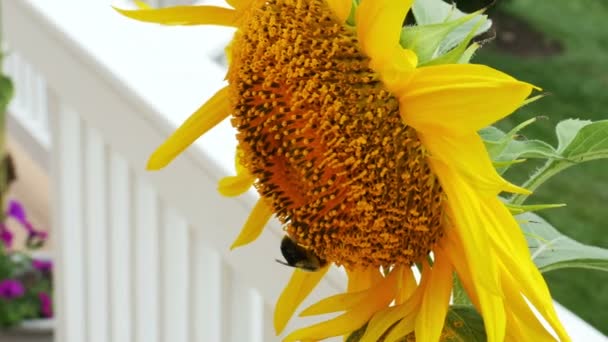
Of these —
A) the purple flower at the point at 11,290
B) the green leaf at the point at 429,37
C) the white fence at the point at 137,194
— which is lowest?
the purple flower at the point at 11,290

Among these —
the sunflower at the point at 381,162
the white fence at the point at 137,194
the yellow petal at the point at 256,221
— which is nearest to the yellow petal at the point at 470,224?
the sunflower at the point at 381,162

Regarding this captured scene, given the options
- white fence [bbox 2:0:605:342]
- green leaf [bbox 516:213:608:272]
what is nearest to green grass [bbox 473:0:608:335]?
white fence [bbox 2:0:605:342]

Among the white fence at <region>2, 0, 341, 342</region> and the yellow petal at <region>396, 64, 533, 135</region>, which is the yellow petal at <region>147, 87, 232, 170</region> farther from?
the white fence at <region>2, 0, 341, 342</region>

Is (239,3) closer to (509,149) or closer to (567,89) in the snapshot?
(509,149)

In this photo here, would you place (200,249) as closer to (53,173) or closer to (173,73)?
(173,73)

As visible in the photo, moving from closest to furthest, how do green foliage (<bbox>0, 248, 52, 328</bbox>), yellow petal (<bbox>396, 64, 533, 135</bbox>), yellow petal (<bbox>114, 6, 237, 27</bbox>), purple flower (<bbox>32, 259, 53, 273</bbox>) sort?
yellow petal (<bbox>396, 64, 533, 135</bbox>), yellow petal (<bbox>114, 6, 237, 27</bbox>), green foliage (<bbox>0, 248, 52, 328</bbox>), purple flower (<bbox>32, 259, 53, 273</bbox>)

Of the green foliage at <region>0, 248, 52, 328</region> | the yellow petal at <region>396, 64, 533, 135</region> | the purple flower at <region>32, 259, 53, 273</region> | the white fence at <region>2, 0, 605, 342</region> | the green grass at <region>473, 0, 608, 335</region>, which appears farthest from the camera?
the green grass at <region>473, 0, 608, 335</region>

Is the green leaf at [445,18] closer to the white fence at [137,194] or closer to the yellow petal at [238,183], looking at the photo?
the yellow petal at [238,183]
